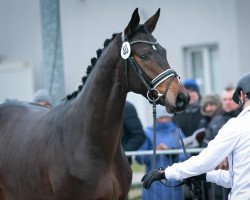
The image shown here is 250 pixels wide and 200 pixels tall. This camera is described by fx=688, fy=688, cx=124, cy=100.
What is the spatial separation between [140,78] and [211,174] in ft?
3.04

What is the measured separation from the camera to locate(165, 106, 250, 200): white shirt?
4516mm

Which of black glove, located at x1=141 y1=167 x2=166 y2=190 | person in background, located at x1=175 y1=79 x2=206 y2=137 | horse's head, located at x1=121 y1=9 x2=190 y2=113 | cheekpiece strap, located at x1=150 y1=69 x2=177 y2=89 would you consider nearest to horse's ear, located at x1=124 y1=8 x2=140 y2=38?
horse's head, located at x1=121 y1=9 x2=190 y2=113

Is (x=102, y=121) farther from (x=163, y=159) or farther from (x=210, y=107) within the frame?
(x=210, y=107)

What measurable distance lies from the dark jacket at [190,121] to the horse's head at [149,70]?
350cm

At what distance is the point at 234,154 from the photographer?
461 cm

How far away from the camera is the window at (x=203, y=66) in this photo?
15.4m

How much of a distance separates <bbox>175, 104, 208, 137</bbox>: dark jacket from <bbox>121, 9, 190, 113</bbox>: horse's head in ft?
11.5

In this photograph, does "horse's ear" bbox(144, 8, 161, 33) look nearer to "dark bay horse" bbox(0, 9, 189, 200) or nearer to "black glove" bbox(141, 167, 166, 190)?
"dark bay horse" bbox(0, 9, 189, 200)

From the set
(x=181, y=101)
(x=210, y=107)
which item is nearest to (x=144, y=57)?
(x=181, y=101)

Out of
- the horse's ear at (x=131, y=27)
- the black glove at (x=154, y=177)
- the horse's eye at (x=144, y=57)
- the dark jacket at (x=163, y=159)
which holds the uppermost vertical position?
the horse's ear at (x=131, y=27)

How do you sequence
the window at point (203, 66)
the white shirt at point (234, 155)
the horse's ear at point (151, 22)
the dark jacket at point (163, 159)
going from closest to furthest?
the white shirt at point (234, 155), the horse's ear at point (151, 22), the dark jacket at point (163, 159), the window at point (203, 66)

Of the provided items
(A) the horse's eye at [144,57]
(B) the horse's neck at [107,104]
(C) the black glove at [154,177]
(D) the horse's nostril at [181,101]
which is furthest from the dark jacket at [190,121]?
(C) the black glove at [154,177]

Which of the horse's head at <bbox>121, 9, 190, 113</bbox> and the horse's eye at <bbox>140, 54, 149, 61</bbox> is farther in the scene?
the horse's eye at <bbox>140, 54, 149, 61</bbox>

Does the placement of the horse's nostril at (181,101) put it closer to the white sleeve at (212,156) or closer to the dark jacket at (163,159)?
the white sleeve at (212,156)
